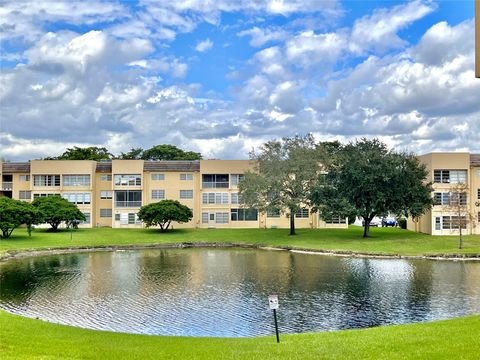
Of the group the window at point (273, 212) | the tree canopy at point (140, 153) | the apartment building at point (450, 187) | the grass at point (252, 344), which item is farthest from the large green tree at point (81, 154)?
the grass at point (252, 344)

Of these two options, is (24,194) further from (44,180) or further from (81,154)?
(81,154)

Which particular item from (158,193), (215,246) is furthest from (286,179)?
(158,193)

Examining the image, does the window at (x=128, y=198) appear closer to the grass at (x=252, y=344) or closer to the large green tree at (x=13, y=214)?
the large green tree at (x=13, y=214)

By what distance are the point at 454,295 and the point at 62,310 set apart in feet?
64.8

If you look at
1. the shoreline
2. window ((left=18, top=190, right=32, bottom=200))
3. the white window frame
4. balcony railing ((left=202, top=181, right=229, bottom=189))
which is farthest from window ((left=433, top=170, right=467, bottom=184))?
window ((left=18, top=190, right=32, bottom=200))

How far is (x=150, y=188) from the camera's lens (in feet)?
247

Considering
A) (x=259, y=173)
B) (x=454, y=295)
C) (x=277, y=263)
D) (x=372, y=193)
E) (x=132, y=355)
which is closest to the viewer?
(x=132, y=355)

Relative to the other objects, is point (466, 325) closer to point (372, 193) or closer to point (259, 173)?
point (372, 193)

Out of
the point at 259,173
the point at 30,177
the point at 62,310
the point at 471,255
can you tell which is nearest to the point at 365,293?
the point at 62,310

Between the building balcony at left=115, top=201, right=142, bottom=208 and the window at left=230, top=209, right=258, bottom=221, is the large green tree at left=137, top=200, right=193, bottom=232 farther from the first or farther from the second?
the window at left=230, top=209, right=258, bottom=221

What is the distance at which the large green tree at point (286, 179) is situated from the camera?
61.7 metres

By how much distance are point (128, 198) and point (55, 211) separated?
12075 mm

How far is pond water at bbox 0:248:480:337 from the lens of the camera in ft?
73.9

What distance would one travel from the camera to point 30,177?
7475 centimetres
